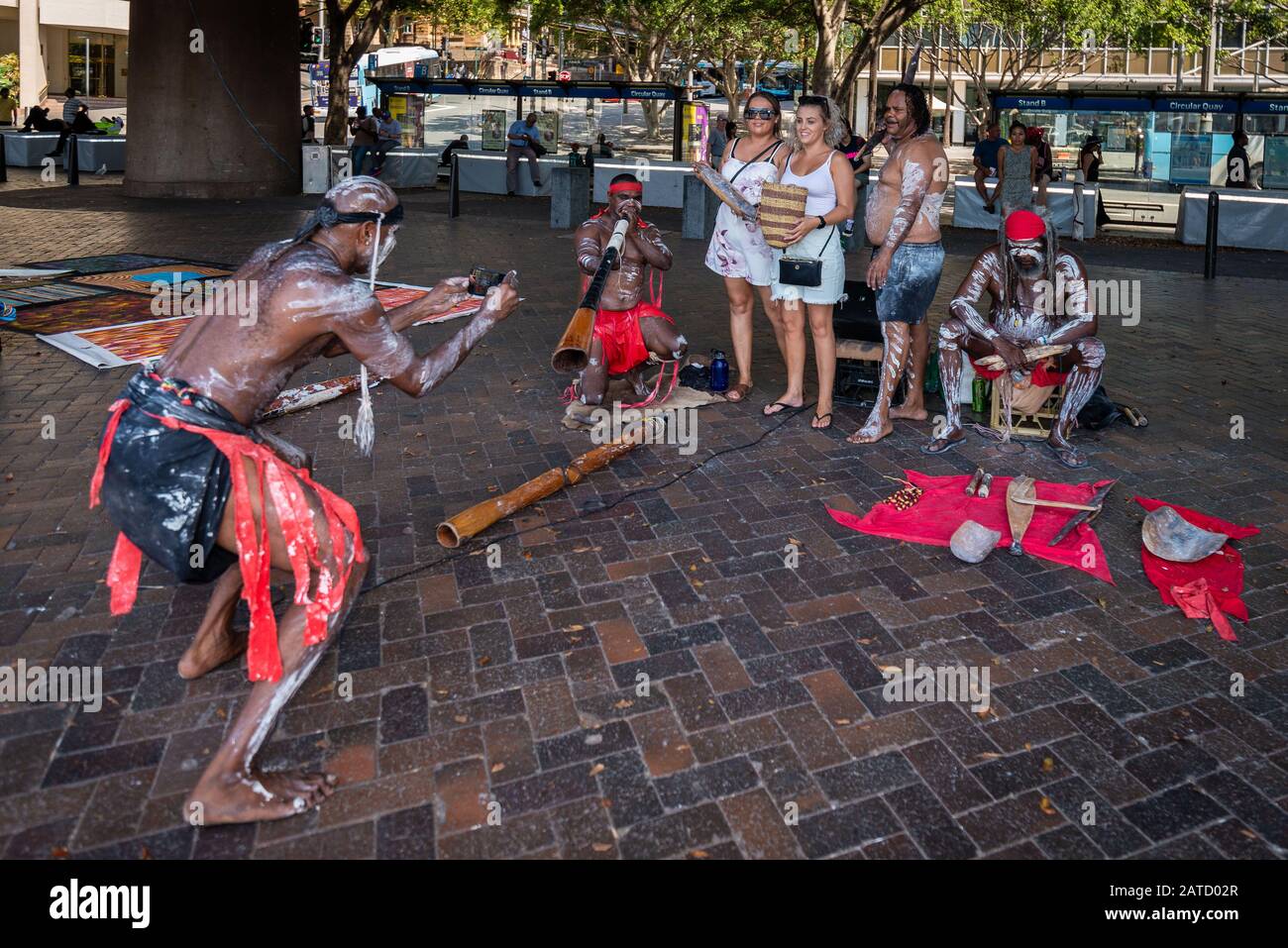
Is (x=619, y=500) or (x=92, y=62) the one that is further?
(x=92, y=62)

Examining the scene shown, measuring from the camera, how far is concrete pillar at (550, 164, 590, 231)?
56.9 ft

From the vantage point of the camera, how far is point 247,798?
115 inches

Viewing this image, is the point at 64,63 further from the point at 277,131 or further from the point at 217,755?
the point at 217,755

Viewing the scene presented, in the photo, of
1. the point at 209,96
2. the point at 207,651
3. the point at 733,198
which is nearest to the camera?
the point at 207,651

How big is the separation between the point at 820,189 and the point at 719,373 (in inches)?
61.2

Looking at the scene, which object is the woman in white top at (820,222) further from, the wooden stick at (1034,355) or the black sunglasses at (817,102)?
the wooden stick at (1034,355)

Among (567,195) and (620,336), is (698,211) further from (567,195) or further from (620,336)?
(620,336)

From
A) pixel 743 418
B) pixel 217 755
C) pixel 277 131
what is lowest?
pixel 217 755

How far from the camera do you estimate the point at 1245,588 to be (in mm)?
4441

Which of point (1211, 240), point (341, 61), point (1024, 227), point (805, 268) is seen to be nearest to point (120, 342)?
point (805, 268)

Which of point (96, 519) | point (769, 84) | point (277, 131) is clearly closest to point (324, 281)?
point (96, 519)

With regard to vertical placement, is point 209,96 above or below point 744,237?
above

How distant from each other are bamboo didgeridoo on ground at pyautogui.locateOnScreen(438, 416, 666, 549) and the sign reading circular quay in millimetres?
16056
